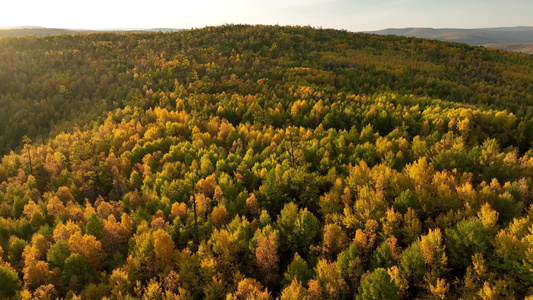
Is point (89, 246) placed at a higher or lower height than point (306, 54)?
lower

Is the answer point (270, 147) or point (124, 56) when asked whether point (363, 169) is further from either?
point (124, 56)

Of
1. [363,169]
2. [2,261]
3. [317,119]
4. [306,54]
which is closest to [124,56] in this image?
[306,54]

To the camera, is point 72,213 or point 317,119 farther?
point 317,119

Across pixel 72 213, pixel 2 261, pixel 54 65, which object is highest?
pixel 54 65

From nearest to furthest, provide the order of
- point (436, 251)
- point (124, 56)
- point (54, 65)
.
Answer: point (436, 251) → point (54, 65) → point (124, 56)

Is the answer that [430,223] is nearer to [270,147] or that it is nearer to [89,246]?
[270,147]

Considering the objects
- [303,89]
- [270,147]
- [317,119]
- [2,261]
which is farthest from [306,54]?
[2,261]

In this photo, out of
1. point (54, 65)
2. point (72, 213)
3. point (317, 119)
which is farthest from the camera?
point (54, 65)
